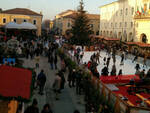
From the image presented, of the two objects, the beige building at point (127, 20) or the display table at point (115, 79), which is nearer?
the display table at point (115, 79)

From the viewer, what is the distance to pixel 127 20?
43.4 metres

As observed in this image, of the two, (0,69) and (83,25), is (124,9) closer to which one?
(83,25)

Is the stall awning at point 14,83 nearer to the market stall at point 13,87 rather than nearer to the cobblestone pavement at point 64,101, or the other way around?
the market stall at point 13,87

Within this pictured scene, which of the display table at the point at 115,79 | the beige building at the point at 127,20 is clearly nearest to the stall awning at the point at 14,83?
the display table at the point at 115,79

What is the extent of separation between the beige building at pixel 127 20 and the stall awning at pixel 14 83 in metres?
31.8

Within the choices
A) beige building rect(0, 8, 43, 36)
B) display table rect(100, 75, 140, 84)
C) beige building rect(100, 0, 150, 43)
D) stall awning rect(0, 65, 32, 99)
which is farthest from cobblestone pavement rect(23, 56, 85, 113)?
beige building rect(0, 8, 43, 36)

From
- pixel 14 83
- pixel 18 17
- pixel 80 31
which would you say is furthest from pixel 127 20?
pixel 14 83

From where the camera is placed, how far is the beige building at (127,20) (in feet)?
116

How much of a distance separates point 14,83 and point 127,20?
4112cm

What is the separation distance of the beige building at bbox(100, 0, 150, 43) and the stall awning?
1253 inches

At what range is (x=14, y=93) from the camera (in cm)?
515

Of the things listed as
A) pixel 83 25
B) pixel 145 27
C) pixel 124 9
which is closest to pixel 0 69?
pixel 145 27

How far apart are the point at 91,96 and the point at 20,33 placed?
31559 millimetres

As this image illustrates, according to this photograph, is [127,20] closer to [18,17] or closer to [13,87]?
[18,17]
